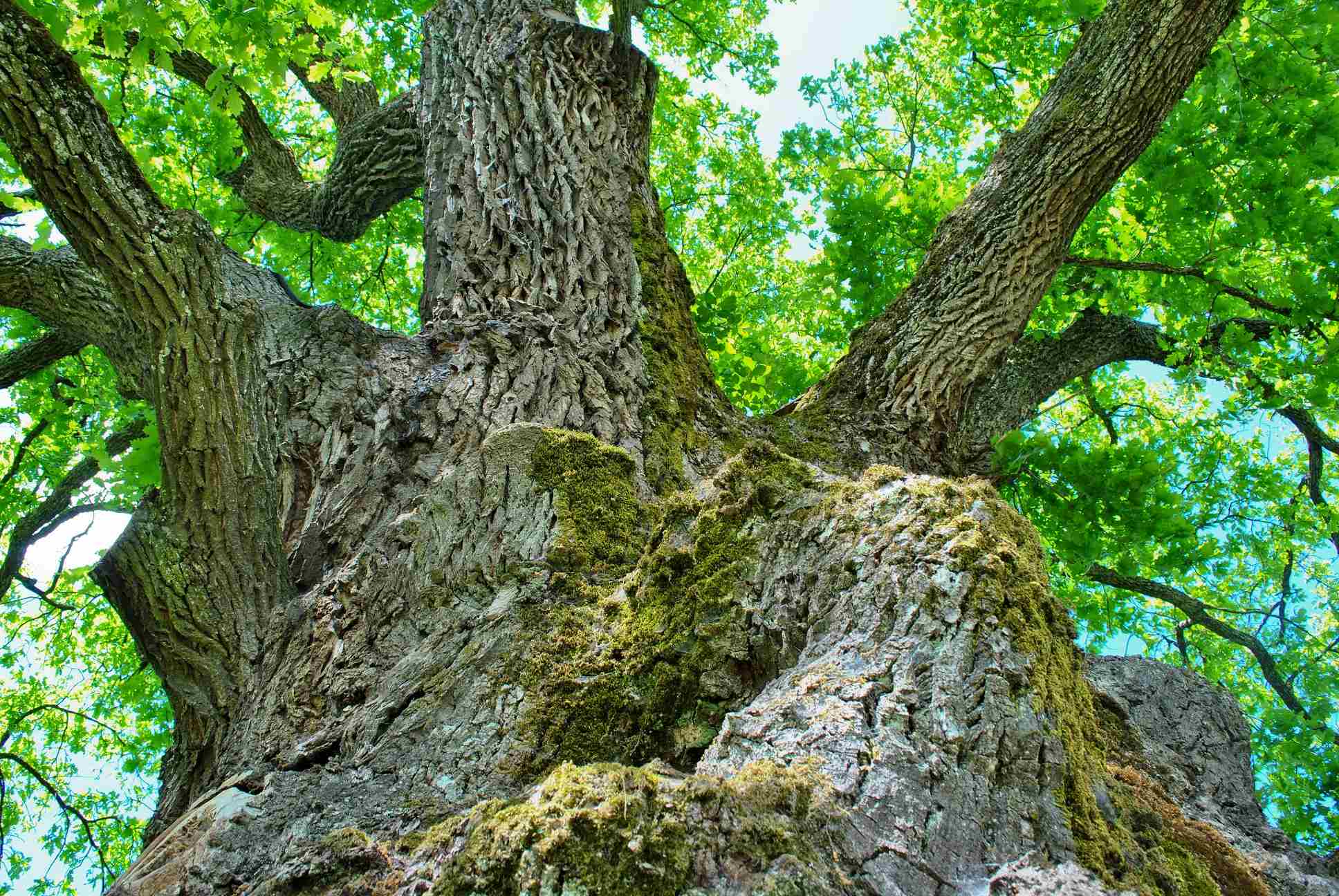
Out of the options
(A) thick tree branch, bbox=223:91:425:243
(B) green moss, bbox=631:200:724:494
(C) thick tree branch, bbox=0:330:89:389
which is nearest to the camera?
(B) green moss, bbox=631:200:724:494

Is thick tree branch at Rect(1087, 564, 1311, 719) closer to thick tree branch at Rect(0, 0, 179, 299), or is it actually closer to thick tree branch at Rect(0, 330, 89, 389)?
thick tree branch at Rect(0, 0, 179, 299)

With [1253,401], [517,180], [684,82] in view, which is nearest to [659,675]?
[517,180]

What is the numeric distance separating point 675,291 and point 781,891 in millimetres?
3069

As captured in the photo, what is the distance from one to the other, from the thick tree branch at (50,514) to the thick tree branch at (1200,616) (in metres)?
8.07

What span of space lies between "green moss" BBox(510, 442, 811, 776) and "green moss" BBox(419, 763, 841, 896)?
0.56 meters

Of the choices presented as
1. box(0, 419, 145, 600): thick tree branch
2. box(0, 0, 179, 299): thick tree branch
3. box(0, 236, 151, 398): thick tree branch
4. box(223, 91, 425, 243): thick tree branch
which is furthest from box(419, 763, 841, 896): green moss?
box(0, 419, 145, 600): thick tree branch

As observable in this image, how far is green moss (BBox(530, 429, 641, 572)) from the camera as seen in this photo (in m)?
2.43

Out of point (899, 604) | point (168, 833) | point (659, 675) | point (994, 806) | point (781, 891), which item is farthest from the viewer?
point (659, 675)

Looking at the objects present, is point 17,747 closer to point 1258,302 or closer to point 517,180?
point 517,180

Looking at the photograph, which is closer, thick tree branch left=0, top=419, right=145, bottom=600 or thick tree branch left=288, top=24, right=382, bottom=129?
thick tree branch left=288, top=24, right=382, bottom=129

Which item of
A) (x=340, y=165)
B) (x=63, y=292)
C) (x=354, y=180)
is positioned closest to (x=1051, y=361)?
(x=354, y=180)

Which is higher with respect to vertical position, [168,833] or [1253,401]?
[1253,401]

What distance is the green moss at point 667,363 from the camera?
305 cm

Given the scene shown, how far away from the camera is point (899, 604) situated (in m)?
1.73
